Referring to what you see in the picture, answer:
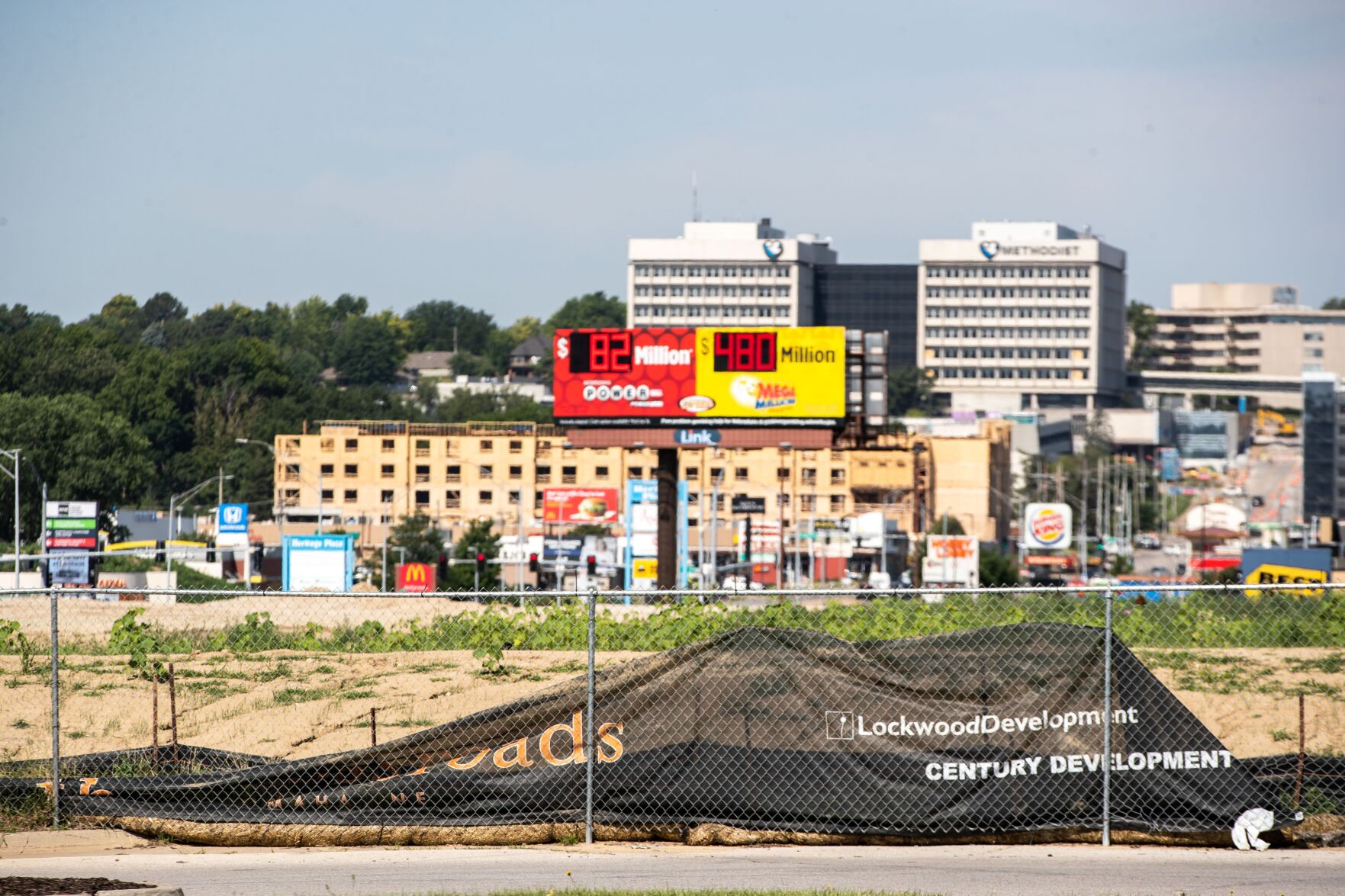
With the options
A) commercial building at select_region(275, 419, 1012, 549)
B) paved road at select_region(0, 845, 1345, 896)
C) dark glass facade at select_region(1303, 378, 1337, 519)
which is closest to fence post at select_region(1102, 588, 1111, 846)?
paved road at select_region(0, 845, 1345, 896)

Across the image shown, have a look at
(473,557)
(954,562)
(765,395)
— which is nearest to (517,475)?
(473,557)

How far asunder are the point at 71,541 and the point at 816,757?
189ft

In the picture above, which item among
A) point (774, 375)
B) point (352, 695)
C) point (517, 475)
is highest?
point (774, 375)

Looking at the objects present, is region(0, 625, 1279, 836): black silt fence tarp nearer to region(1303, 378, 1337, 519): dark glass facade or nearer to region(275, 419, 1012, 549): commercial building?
region(275, 419, 1012, 549): commercial building

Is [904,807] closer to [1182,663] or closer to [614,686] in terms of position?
[614,686]

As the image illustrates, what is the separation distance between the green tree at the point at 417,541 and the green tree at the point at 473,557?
57.6 inches

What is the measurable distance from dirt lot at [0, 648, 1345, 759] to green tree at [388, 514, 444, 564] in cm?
7249

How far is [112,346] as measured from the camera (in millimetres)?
173000

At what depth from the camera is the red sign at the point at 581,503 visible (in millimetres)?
104062

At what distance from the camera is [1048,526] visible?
99688 mm

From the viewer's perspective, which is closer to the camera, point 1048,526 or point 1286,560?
point 1286,560

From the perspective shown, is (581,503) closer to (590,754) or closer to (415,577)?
(415,577)

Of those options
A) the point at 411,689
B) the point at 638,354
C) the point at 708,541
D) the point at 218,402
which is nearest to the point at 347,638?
the point at 411,689

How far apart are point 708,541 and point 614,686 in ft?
312
